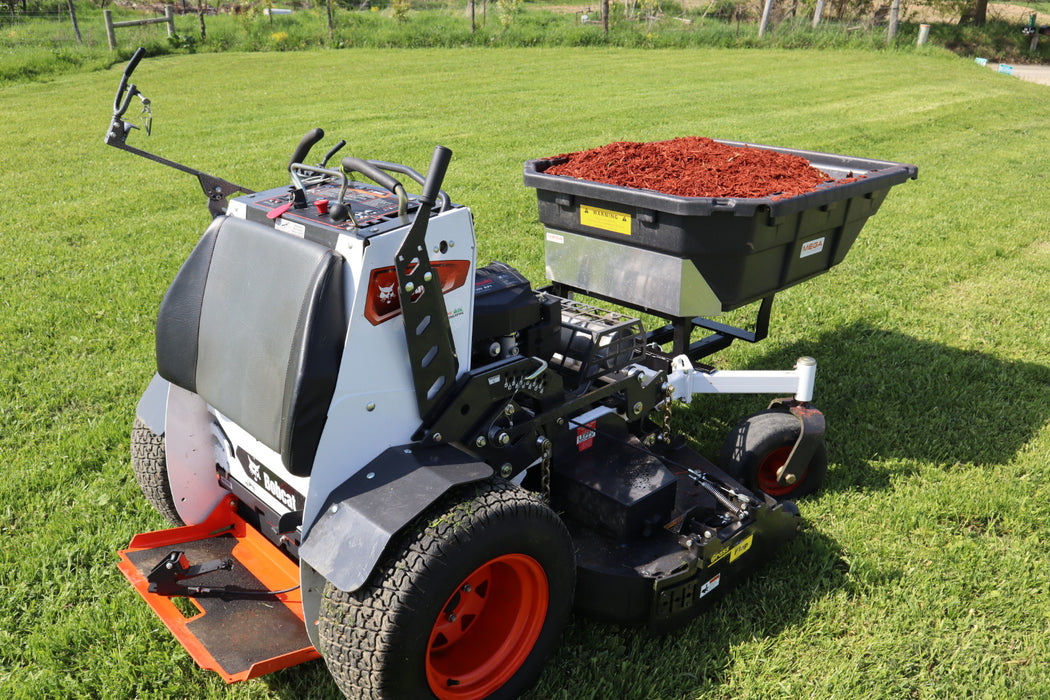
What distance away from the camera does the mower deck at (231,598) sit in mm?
2543

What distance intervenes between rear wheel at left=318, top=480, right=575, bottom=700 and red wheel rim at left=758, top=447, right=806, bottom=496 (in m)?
1.44

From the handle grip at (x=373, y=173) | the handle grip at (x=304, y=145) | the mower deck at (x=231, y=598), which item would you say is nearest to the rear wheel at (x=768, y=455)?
the mower deck at (x=231, y=598)

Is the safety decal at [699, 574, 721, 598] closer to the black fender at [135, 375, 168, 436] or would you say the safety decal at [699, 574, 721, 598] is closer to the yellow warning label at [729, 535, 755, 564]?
the yellow warning label at [729, 535, 755, 564]

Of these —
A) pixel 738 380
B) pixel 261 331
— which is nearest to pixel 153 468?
pixel 261 331

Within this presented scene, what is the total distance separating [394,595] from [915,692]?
1766 mm

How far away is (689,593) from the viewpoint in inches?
114

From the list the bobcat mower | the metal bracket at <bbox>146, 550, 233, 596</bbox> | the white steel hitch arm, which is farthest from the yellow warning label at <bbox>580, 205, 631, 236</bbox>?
the metal bracket at <bbox>146, 550, 233, 596</bbox>

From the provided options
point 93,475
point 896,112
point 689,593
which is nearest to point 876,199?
point 689,593

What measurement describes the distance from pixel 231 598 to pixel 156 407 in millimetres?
811

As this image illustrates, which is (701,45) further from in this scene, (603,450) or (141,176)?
(603,450)

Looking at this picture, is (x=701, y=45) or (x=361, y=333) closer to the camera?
(x=361, y=333)

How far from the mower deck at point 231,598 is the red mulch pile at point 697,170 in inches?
82.1

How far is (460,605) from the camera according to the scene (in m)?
2.64

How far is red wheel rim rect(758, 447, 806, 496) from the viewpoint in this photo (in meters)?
3.75
